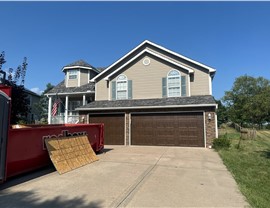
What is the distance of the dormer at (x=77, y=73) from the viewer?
2225 cm

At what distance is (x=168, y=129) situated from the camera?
15.5 m

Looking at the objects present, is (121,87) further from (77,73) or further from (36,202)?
(36,202)

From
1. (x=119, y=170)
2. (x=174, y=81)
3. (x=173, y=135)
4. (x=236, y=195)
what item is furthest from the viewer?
(x=174, y=81)

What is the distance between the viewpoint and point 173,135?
15.3 meters

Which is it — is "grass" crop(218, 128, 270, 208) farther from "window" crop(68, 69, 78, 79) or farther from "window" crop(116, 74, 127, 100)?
"window" crop(68, 69, 78, 79)

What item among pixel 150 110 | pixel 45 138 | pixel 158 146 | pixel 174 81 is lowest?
pixel 158 146

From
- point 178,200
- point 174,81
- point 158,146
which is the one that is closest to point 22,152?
point 178,200

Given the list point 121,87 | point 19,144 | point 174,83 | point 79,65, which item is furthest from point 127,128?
point 19,144

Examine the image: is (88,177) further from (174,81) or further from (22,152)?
(174,81)

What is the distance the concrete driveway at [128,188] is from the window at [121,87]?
9925 mm

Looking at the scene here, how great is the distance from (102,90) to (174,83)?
19.5 ft

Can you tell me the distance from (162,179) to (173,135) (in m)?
8.72

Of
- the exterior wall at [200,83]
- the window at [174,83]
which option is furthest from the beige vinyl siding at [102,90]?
the exterior wall at [200,83]

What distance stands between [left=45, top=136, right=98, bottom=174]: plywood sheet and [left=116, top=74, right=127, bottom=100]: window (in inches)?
327
